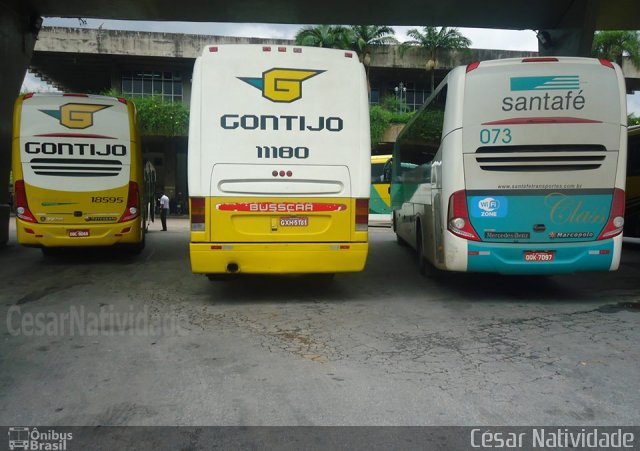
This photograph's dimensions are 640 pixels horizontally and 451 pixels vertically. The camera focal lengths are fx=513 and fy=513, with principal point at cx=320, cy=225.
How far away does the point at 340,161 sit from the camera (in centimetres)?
709

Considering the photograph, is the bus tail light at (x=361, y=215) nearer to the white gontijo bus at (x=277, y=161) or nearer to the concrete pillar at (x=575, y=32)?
the white gontijo bus at (x=277, y=161)

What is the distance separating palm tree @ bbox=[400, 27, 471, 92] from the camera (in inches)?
1185

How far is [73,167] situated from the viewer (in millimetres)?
10203

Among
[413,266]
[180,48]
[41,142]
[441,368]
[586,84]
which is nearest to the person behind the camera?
[441,368]

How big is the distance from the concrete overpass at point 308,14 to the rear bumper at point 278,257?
8.30 m

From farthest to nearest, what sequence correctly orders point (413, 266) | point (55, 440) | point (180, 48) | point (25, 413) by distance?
point (180, 48) → point (413, 266) → point (25, 413) → point (55, 440)

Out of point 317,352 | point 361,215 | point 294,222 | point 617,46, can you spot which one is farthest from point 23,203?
point 617,46

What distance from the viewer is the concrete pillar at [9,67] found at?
1254cm

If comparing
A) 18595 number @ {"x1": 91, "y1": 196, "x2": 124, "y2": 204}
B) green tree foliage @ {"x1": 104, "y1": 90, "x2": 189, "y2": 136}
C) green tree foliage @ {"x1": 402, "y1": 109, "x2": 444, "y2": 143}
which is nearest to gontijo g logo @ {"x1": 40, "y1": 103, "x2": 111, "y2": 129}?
18595 number @ {"x1": 91, "y1": 196, "x2": 124, "y2": 204}

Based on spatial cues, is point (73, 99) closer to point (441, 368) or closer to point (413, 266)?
point (413, 266)

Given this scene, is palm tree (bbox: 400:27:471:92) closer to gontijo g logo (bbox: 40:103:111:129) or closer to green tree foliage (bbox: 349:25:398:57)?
green tree foliage (bbox: 349:25:398:57)

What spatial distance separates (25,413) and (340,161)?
185 inches

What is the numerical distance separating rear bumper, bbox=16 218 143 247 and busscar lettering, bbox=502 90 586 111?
298 inches

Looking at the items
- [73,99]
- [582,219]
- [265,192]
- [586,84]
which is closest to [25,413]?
[265,192]
